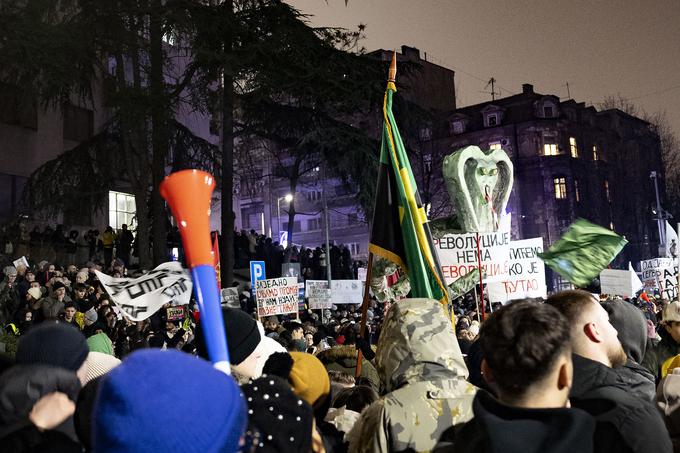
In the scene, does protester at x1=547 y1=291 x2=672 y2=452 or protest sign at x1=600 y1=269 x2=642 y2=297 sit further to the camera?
protest sign at x1=600 y1=269 x2=642 y2=297

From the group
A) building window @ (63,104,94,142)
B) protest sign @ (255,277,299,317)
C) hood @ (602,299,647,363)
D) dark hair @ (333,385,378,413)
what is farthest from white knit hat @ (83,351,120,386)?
building window @ (63,104,94,142)

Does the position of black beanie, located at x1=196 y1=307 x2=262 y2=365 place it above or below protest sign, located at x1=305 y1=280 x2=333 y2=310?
above

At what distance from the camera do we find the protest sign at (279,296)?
1454 cm

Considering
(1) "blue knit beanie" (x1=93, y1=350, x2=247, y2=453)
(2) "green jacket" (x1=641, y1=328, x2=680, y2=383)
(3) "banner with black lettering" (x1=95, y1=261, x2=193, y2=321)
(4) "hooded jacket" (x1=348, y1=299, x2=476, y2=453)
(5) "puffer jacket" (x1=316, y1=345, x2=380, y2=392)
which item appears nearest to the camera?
(1) "blue knit beanie" (x1=93, y1=350, x2=247, y2=453)

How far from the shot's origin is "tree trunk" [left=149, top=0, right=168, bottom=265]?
20156 mm

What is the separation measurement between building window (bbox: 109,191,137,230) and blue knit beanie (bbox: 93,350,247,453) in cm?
3105

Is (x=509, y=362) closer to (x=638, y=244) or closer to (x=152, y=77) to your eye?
(x=152, y=77)

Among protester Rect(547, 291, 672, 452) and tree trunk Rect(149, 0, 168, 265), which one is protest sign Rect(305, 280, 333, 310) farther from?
protester Rect(547, 291, 672, 452)

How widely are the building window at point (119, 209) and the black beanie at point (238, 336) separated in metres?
29.5

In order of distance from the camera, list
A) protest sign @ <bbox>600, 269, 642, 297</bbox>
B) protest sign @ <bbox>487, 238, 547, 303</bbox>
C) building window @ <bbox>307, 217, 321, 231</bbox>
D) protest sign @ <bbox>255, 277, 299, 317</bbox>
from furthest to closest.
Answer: building window @ <bbox>307, 217, 321, 231</bbox>
protest sign @ <bbox>255, 277, 299, 317</bbox>
protest sign @ <bbox>600, 269, 642, 297</bbox>
protest sign @ <bbox>487, 238, 547, 303</bbox>

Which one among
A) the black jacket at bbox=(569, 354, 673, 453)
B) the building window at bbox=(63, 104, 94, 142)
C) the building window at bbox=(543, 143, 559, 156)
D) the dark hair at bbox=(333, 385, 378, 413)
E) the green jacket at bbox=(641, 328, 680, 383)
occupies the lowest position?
the green jacket at bbox=(641, 328, 680, 383)

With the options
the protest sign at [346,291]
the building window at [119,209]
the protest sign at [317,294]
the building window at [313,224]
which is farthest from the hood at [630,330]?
the building window at [313,224]

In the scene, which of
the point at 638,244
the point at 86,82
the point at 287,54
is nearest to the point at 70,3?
the point at 86,82

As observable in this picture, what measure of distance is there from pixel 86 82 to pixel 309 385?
19.1m
